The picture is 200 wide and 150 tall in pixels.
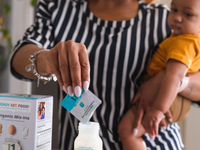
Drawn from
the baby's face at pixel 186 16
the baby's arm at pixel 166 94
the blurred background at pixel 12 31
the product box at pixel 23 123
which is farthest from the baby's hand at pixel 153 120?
the blurred background at pixel 12 31

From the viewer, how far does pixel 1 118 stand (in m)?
0.50

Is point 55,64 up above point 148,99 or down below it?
above

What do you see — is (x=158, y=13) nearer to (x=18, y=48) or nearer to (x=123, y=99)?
(x=123, y=99)

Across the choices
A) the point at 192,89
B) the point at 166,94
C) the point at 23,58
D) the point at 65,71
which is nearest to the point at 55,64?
the point at 65,71

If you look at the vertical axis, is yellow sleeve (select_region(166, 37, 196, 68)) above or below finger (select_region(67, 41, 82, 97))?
above

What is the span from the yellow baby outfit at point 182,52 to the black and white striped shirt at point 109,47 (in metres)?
0.08

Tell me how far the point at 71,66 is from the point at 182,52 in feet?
1.61

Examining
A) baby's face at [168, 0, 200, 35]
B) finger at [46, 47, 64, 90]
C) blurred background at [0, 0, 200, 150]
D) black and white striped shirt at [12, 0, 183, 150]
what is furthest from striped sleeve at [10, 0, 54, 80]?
blurred background at [0, 0, 200, 150]

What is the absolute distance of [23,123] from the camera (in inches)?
18.8

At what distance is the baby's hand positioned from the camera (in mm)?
800

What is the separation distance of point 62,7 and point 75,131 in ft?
1.81

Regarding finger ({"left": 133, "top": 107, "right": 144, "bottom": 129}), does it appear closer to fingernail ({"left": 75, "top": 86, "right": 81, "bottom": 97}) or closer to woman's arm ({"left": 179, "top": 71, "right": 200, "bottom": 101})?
woman's arm ({"left": 179, "top": 71, "right": 200, "bottom": 101})

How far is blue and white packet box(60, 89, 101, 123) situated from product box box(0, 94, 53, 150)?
57mm

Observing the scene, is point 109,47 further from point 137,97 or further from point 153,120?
point 153,120
